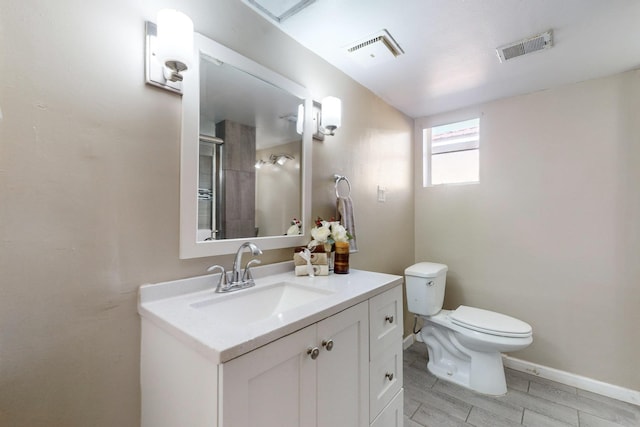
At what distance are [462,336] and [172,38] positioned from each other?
234 cm

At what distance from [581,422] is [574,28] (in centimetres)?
222

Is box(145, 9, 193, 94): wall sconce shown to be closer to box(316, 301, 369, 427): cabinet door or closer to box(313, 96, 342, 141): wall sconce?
box(313, 96, 342, 141): wall sconce

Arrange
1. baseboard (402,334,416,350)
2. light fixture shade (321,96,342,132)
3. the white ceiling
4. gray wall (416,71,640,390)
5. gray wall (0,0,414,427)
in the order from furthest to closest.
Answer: baseboard (402,334,416,350), gray wall (416,71,640,390), light fixture shade (321,96,342,132), the white ceiling, gray wall (0,0,414,427)

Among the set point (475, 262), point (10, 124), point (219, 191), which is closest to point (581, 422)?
point (475, 262)

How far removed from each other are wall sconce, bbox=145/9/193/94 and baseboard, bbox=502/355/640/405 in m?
2.90

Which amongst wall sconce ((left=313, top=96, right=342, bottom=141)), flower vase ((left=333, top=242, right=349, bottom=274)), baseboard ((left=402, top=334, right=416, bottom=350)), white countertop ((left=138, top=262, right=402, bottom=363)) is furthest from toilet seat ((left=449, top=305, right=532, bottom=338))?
wall sconce ((left=313, top=96, right=342, bottom=141))

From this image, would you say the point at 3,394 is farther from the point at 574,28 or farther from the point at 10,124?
the point at 574,28

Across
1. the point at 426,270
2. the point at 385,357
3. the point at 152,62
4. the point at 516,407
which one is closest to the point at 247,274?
the point at 385,357

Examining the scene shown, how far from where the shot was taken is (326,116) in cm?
158

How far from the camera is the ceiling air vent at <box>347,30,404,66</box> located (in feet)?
4.90

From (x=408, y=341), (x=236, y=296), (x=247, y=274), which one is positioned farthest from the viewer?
(x=408, y=341)

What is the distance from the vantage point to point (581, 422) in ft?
5.30

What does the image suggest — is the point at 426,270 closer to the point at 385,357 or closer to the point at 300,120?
the point at 385,357

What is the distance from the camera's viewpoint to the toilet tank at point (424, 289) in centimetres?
214
